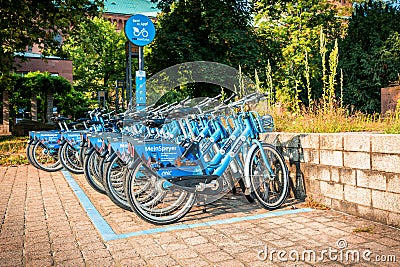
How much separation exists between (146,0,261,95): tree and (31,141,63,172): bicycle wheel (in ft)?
28.6

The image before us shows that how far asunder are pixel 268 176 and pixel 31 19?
431 inches

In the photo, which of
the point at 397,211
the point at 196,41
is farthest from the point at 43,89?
the point at 397,211

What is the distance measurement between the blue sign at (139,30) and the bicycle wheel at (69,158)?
107 inches

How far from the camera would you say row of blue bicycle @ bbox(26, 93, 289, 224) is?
184 inches

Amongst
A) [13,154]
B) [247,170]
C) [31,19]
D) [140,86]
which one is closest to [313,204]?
[247,170]

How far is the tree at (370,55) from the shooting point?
559 inches

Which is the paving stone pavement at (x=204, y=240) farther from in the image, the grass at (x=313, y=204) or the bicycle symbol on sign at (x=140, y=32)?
the bicycle symbol on sign at (x=140, y=32)

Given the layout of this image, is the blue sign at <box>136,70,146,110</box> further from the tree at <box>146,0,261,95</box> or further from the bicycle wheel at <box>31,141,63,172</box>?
the tree at <box>146,0,261,95</box>

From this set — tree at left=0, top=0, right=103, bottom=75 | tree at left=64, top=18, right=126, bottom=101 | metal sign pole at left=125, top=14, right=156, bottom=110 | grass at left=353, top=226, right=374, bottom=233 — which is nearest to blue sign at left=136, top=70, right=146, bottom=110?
metal sign pole at left=125, top=14, right=156, bottom=110

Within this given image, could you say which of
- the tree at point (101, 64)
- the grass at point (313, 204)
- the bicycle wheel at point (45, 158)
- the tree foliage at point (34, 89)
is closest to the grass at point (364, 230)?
the grass at point (313, 204)

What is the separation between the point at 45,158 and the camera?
9703 millimetres

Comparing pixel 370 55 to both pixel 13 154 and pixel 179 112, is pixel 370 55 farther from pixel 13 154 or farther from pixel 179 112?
pixel 13 154

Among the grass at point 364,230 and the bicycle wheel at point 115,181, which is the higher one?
the bicycle wheel at point 115,181

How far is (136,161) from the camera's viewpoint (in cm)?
462
